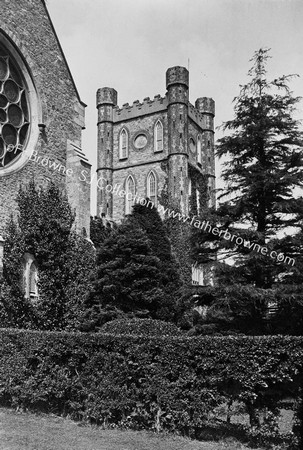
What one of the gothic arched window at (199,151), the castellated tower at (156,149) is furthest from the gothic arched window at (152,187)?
the gothic arched window at (199,151)

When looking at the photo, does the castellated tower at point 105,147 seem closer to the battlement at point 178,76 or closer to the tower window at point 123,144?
the tower window at point 123,144

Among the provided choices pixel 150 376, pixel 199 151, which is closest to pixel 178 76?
pixel 199 151

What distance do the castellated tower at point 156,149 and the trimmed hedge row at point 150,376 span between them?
32.5 meters

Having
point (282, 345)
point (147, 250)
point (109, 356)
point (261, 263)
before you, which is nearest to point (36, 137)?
point (147, 250)

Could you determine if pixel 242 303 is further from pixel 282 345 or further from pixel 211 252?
pixel 282 345

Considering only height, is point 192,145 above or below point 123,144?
below

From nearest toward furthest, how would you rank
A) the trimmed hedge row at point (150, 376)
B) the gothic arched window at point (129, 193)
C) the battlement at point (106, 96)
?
1. the trimmed hedge row at point (150, 376)
2. the gothic arched window at point (129, 193)
3. the battlement at point (106, 96)

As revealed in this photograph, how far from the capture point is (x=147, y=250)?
59.1ft

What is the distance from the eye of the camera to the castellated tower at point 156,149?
1695 inches

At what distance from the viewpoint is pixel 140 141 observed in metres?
46.3

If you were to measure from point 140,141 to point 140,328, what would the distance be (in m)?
35.3

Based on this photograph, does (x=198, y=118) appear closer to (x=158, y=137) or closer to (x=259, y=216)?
(x=158, y=137)

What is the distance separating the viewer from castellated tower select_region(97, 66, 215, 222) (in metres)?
43.1

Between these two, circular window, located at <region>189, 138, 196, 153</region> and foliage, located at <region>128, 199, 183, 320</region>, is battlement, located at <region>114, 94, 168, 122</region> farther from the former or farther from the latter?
foliage, located at <region>128, 199, 183, 320</region>
